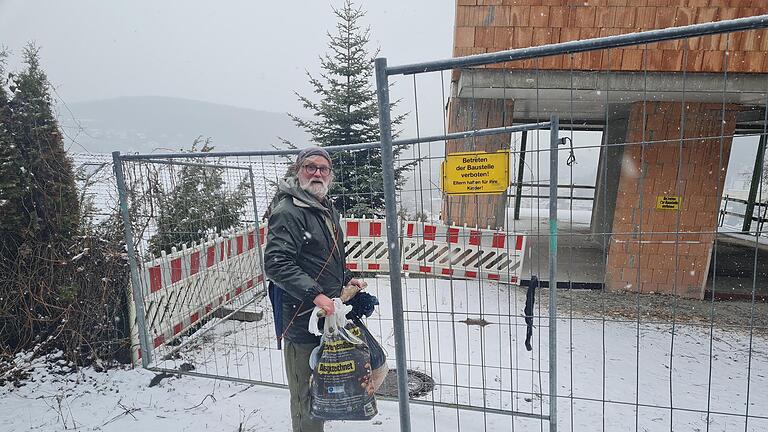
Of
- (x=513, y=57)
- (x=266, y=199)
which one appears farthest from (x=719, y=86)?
(x=266, y=199)

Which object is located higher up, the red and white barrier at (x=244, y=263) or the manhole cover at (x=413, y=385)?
the red and white barrier at (x=244, y=263)

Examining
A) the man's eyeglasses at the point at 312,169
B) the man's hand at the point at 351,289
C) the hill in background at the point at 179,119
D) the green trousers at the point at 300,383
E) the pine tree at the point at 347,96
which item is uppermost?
the hill in background at the point at 179,119

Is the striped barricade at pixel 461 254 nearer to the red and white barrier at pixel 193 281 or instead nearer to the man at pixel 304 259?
the red and white barrier at pixel 193 281

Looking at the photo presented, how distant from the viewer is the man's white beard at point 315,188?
8.19 feet

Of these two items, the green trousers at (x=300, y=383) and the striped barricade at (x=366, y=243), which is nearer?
the green trousers at (x=300, y=383)

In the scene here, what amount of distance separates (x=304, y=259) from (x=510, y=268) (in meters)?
3.95

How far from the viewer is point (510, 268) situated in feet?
18.5

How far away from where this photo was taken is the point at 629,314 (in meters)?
6.21

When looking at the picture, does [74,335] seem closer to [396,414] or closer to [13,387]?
[13,387]

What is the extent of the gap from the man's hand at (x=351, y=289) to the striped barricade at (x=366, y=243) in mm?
2425

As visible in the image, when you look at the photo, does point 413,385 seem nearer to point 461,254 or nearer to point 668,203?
point 461,254

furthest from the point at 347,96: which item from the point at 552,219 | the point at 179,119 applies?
the point at 179,119

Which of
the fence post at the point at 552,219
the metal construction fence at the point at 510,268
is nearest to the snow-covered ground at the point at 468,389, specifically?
the metal construction fence at the point at 510,268

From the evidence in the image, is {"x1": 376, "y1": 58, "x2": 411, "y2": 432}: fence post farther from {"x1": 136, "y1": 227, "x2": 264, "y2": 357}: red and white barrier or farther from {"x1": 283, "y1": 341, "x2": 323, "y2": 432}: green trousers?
{"x1": 136, "y1": 227, "x2": 264, "y2": 357}: red and white barrier
